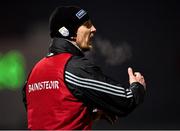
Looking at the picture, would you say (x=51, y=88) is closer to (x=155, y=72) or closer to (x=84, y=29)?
(x=84, y=29)

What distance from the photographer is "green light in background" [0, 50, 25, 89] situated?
4895 millimetres

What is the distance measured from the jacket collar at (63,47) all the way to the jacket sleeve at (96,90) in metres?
0.09

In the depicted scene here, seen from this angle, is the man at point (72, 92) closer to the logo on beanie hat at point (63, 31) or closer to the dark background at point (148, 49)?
the logo on beanie hat at point (63, 31)

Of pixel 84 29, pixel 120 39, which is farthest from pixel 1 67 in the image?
pixel 84 29

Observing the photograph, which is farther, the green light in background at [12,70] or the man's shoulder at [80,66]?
the green light in background at [12,70]

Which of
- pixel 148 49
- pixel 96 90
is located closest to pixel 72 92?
pixel 96 90

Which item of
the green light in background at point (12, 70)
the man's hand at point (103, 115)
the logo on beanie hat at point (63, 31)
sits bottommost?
the green light in background at point (12, 70)

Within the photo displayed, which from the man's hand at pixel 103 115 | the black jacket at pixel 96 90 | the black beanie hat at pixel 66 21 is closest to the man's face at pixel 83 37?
the black beanie hat at pixel 66 21

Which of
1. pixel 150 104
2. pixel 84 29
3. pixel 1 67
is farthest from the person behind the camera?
pixel 1 67

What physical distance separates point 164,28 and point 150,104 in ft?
2.52

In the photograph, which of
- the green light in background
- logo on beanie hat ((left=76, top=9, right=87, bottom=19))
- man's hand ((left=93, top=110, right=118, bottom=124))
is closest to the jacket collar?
logo on beanie hat ((left=76, top=9, right=87, bottom=19))

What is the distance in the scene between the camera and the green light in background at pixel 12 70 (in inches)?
193

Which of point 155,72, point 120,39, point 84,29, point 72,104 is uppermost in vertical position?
point 84,29

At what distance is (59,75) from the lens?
5.48 ft
